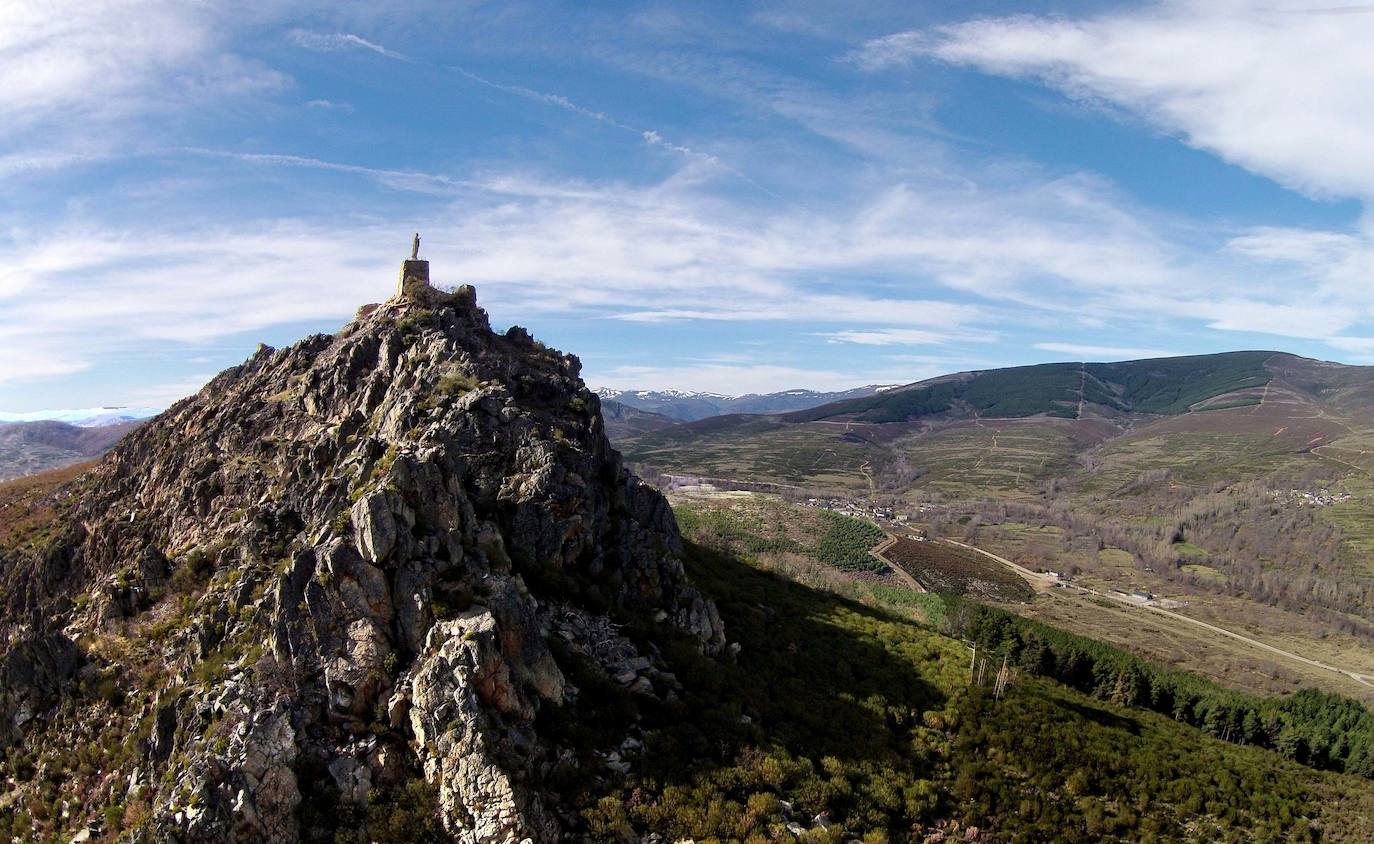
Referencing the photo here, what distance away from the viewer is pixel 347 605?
81.1ft

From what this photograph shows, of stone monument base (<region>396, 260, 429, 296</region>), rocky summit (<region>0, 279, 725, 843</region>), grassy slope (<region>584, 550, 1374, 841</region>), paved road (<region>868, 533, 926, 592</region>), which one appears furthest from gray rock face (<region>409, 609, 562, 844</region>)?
paved road (<region>868, 533, 926, 592</region>)

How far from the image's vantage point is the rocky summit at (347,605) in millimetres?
21516

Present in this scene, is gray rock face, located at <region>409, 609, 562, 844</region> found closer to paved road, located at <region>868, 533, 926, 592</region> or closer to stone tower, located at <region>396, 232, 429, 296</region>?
stone tower, located at <region>396, 232, 429, 296</region>

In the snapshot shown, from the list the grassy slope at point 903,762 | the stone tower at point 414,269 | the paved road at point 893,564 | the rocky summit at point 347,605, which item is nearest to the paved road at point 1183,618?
the paved road at point 893,564

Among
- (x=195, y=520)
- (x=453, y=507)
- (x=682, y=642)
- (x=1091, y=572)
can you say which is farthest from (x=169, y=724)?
(x=1091, y=572)

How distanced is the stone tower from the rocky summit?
5.66m

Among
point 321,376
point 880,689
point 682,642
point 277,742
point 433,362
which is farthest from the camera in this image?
point 321,376

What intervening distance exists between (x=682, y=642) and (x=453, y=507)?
13063 millimetres

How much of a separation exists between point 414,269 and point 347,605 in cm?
3158

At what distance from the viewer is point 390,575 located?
25.7m

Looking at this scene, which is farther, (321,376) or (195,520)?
(321,376)

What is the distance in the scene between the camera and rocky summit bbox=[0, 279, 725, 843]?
21516 millimetres

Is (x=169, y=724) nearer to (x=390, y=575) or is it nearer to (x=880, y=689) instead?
(x=390, y=575)

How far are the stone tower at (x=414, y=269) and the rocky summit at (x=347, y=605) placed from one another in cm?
566
